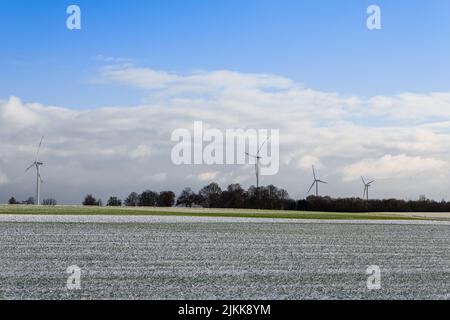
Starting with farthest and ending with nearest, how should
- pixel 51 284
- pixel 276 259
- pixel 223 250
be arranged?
1. pixel 223 250
2. pixel 276 259
3. pixel 51 284

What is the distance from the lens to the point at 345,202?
130 m

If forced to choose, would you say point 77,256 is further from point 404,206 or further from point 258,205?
point 404,206

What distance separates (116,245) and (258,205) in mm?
107320
